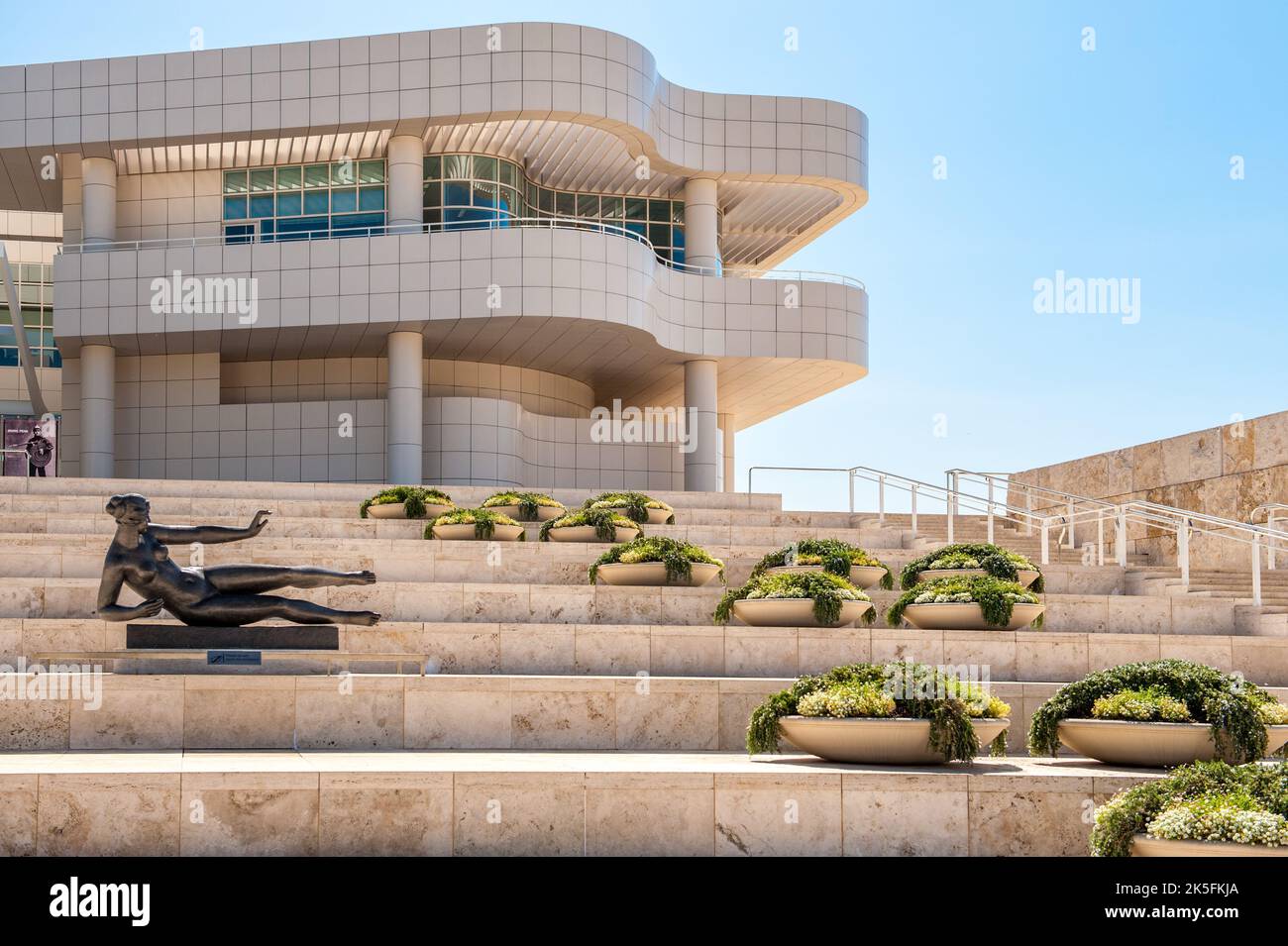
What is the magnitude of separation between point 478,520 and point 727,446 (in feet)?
85.2

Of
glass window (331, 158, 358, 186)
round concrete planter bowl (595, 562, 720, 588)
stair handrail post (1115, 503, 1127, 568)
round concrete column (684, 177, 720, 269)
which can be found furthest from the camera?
round concrete column (684, 177, 720, 269)

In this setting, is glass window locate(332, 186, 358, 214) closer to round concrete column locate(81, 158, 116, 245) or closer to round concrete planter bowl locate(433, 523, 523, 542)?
round concrete column locate(81, 158, 116, 245)

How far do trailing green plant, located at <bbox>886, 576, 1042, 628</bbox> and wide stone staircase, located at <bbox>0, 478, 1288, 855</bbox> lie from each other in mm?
302

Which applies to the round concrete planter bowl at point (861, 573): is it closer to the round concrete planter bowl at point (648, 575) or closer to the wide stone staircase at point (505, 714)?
the round concrete planter bowl at point (648, 575)

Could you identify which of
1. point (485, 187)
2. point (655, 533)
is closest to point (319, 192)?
point (485, 187)

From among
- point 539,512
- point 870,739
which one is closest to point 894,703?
point 870,739

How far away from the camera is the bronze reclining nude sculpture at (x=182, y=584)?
13.3 meters

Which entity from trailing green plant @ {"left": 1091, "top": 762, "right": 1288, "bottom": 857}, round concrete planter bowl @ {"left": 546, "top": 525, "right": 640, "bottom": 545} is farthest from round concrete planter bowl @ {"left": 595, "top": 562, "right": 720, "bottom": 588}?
trailing green plant @ {"left": 1091, "top": 762, "right": 1288, "bottom": 857}

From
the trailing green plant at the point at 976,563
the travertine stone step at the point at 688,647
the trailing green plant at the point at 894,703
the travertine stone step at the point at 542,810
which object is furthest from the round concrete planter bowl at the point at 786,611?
the travertine stone step at the point at 542,810

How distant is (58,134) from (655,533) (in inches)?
860

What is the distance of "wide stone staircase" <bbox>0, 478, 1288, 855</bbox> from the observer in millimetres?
9617

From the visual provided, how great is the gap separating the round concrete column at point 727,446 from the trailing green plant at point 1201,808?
114 ft

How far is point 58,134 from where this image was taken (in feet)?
115
